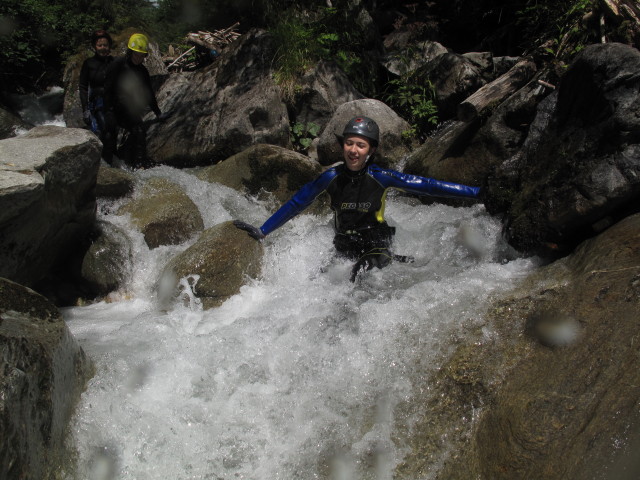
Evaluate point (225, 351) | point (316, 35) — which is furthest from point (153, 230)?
point (316, 35)

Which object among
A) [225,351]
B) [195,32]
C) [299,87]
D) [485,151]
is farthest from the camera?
[195,32]

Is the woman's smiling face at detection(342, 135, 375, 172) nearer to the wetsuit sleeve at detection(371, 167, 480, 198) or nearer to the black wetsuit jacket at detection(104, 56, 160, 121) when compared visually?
the wetsuit sleeve at detection(371, 167, 480, 198)

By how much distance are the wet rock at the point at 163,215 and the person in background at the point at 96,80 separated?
1834 mm

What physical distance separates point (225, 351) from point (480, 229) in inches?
104

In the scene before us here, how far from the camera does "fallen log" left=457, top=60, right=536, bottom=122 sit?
18.7ft

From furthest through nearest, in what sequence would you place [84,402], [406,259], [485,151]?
1. [485,151]
2. [406,259]
3. [84,402]

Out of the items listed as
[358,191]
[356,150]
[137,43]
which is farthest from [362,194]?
[137,43]

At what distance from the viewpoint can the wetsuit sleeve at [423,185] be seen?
12.6ft

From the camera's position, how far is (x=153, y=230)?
213 inches

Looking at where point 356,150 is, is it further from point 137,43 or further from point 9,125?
point 9,125

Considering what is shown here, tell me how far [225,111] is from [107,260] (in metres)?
3.57

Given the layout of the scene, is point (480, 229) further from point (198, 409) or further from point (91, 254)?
point (91, 254)

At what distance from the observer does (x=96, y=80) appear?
22.1 feet

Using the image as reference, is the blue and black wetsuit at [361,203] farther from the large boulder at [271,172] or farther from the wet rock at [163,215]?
the large boulder at [271,172]
